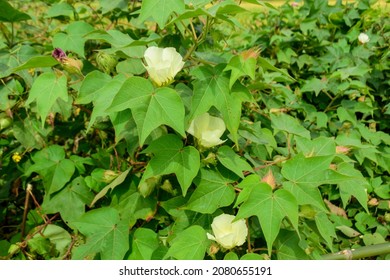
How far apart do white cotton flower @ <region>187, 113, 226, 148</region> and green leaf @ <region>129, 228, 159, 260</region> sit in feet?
0.91

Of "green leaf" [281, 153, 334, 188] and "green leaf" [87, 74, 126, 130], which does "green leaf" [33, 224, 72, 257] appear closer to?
"green leaf" [87, 74, 126, 130]

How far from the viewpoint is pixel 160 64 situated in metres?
0.97

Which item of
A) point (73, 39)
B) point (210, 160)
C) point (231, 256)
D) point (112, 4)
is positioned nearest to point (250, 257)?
point (231, 256)

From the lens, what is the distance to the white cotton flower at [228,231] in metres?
0.95

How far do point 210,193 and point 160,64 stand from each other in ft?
1.07

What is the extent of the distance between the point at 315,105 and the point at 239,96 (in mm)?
1153

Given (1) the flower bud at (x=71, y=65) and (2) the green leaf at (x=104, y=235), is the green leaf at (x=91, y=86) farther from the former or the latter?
(2) the green leaf at (x=104, y=235)

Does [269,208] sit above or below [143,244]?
above

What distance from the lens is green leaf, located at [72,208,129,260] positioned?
1.04 metres

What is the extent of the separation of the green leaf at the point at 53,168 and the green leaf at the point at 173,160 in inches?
17.1

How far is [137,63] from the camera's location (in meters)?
1.22

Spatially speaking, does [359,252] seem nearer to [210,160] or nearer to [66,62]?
[210,160]

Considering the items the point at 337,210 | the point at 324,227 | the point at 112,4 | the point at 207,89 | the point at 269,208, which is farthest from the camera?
the point at 337,210

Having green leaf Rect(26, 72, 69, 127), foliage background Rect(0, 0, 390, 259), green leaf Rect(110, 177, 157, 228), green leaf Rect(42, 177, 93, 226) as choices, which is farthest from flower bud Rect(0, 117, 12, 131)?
green leaf Rect(110, 177, 157, 228)
